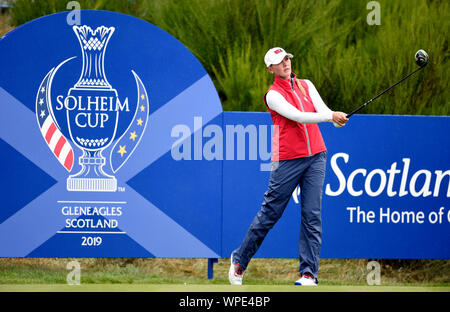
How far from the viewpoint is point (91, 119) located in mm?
5711

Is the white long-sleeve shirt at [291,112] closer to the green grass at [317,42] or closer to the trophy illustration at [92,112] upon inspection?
the trophy illustration at [92,112]

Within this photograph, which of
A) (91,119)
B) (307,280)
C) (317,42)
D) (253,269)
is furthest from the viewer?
(317,42)

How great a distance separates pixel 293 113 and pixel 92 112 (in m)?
2.06

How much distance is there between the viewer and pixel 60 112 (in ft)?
18.6

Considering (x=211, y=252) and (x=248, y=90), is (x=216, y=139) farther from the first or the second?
(x=248, y=90)

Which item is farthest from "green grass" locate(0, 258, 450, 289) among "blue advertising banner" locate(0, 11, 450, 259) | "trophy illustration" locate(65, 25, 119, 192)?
"trophy illustration" locate(65, 25, 119, 192)

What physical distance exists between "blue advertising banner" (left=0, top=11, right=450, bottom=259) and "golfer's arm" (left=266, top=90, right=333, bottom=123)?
114 cm

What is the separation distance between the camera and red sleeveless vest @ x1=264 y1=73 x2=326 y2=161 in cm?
478

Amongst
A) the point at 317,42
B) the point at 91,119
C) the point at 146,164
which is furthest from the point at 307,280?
the point at 317,42

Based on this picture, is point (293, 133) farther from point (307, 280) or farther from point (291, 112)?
point (307, 280)

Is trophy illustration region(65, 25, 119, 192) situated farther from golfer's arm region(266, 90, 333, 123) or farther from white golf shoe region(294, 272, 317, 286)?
white golf shoe region(294, 272, 317, 286)

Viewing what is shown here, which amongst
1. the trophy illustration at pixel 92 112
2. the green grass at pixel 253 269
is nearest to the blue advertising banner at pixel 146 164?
the trophy illustration at pixel 92 112
